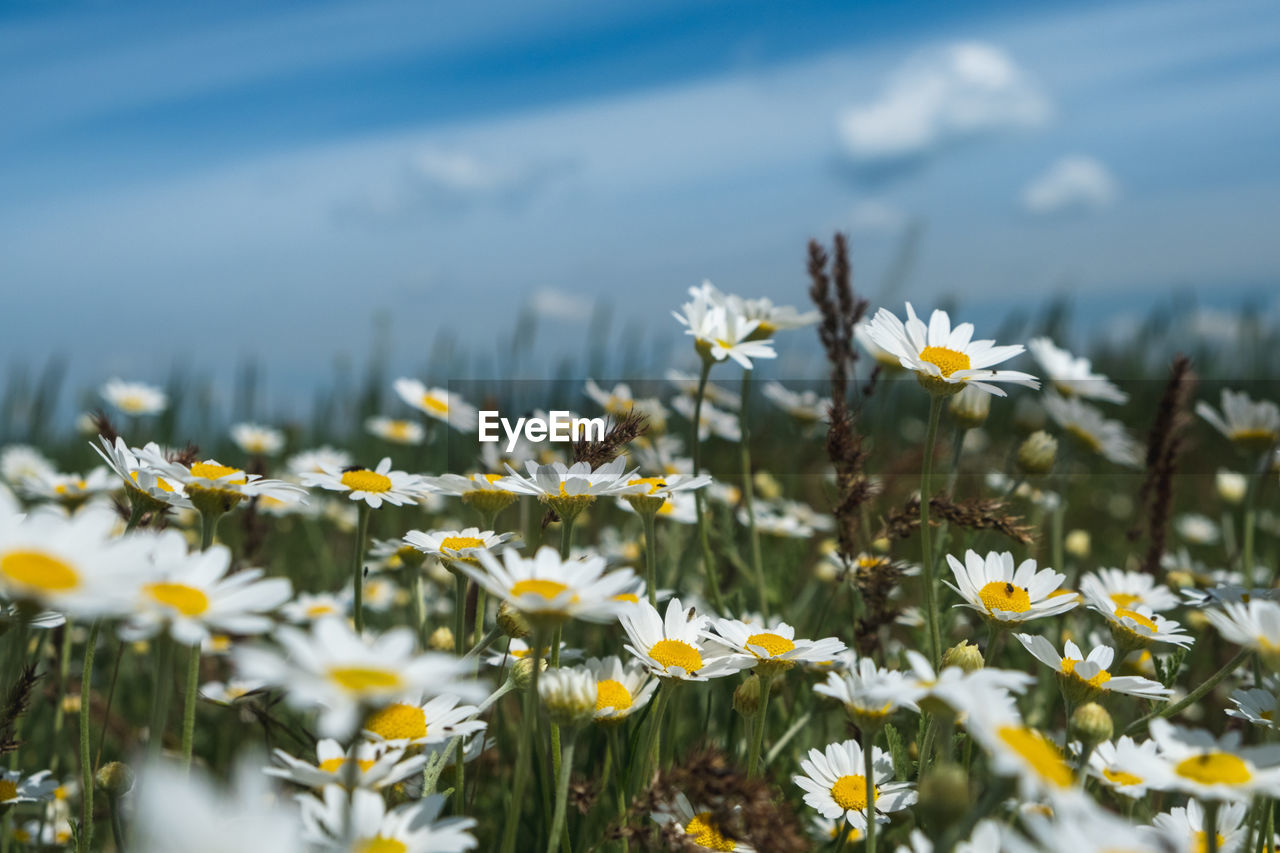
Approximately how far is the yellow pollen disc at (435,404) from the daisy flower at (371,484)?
1.35 meters

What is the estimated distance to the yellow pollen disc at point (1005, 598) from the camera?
5.03 ft

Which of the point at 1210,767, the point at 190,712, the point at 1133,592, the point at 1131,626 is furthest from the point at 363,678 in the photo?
the point at 1133,592

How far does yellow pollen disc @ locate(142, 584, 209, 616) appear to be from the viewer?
0.95 m

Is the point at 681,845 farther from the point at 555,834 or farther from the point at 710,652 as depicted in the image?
the point at 710,652

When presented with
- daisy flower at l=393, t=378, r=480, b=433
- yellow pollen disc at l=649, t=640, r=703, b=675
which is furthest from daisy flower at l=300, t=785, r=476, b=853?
daisy flower at l=393, t=378, r=480, b=433

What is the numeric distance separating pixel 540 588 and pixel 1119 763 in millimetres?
932

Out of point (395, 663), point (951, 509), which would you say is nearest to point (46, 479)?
point (395, 663)

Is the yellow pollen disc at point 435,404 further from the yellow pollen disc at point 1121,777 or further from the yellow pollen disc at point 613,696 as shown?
the yellow pollen disc at point 1121,777

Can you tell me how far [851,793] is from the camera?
1.51 meters

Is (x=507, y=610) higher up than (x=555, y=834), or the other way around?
(x=507, y=610)

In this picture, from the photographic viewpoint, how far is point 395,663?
90 cm

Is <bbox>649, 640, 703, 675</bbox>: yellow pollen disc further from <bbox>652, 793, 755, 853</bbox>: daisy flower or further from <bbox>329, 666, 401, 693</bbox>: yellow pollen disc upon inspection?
<bbox>329, 666, 401, 693</bbox>: yellow pollen disc

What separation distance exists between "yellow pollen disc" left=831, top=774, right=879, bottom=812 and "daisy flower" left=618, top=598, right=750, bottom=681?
0.92 ft

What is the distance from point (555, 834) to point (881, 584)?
0.95 meters
